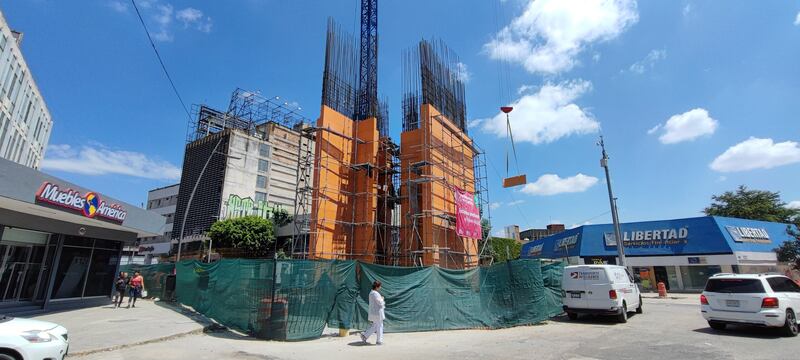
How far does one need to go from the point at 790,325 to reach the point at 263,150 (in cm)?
6042

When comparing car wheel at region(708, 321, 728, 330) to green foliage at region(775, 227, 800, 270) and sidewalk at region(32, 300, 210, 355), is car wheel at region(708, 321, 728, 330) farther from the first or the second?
green foliage at region(775, 227, 800, 270)

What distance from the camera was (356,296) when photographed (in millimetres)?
11258

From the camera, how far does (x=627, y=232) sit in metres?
34.2

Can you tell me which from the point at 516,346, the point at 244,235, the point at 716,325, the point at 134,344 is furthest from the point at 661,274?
the point at 244,235

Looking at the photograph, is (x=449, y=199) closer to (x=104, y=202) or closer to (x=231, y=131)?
(x=104, y=202)

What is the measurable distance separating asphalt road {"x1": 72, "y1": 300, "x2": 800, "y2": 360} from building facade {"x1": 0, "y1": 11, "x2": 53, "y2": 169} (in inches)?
1427

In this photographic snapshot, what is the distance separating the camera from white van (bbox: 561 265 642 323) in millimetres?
12750

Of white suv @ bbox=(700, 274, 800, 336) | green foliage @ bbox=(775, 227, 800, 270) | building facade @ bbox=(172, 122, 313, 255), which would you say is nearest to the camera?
white suv @ bbox=(700, 274, 800, 336)

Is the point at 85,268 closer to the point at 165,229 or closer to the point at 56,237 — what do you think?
the point at 56,237

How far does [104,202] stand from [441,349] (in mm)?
12574

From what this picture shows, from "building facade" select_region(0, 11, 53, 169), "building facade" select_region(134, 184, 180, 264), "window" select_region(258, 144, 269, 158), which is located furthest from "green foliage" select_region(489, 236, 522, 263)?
"building facade" select_region(0, 11, 53, 169)

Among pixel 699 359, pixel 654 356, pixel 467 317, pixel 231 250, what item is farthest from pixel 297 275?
pixel 231 250

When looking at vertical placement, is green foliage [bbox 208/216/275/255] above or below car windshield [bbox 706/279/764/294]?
above

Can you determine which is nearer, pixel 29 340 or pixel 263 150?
pixel 29 340
